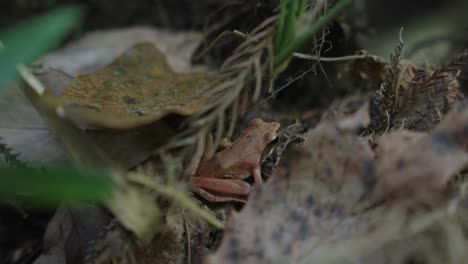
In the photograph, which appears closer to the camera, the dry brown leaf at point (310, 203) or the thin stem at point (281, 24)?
the dry brown leaf at point (310, 203)

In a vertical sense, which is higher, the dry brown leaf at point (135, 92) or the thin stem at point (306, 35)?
the dry brown leaf at point (135, 92)

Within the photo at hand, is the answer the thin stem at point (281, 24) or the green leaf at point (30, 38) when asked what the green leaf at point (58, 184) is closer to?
the green leaf at point (30, 38)

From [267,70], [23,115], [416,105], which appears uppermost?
[23,115]

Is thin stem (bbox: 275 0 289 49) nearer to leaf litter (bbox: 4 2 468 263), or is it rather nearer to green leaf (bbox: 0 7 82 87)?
leaf litter (bbox: 4 2 468 263)

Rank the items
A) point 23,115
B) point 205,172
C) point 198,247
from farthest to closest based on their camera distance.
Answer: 1. point 205,172
2. point 23,115
3. point 198,247

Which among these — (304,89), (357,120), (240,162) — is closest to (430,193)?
(357,120)

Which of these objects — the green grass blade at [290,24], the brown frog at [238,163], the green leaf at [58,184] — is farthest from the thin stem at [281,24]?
the green leaf at [58,184]

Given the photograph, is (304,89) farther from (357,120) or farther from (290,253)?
(290,253)
